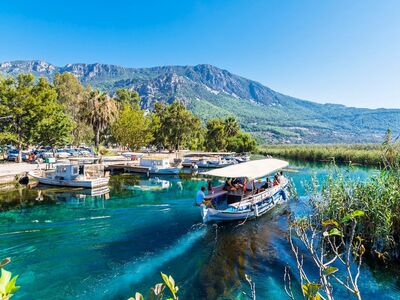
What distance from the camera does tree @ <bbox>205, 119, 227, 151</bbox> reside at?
86000 millimetres

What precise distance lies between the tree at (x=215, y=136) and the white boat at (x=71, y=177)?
178ft

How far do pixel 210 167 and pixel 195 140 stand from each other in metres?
46.0

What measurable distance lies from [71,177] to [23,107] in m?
18.2

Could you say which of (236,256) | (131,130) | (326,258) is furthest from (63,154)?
(326,258)

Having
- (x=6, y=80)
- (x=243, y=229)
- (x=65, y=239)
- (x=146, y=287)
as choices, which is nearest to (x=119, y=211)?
(x=65, y=239)

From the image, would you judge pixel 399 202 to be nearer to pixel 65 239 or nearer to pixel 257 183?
pixel 257 183

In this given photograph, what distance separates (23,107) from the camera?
1708 inches

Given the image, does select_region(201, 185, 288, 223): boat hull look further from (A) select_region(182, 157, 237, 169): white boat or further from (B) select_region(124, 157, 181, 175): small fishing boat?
(A) select_region(182, 157, 237, 169): white boat

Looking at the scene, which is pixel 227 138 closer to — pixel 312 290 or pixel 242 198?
pixel 242 198

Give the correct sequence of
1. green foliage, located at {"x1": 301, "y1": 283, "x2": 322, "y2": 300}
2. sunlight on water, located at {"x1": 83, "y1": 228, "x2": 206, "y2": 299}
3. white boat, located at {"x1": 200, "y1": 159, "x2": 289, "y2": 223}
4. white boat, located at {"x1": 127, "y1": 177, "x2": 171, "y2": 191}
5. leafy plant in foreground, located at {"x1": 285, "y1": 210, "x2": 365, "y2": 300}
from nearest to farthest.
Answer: green foliage, located at {"x1": 301, "y1": 283, "x2": 322, "y2": 300}, leafy plant in foreground, located at {"x1": 285, "y1": 210, "x2": 365, "y2": 300}, sunlight on water, located at {"x1": 83, "y1": 228, "x2": 206, "y2": 299}, white boat, located at {"x1": 200, "y1": 159, "x2": 289, "y2": 223}, white boat, located at {"x1": 127, "y1": 177, "x2": 171, "y2": 191}

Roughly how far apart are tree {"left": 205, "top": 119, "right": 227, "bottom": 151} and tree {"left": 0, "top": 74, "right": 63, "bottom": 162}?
4664 cm

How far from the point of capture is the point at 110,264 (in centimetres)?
1355

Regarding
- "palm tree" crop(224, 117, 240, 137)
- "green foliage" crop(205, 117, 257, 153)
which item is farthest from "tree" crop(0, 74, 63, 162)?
"palm tree" crop(224, 117, 240, 137)

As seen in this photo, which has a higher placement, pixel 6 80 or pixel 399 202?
pixel 6 80
